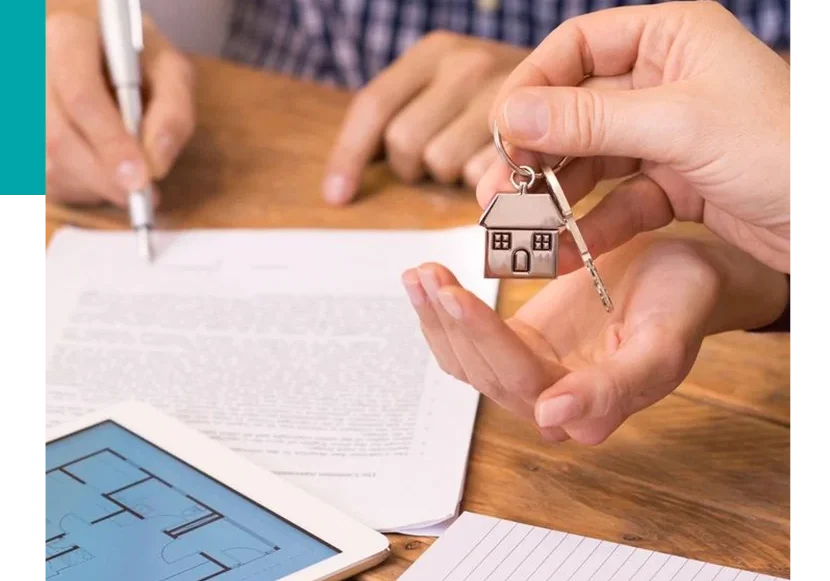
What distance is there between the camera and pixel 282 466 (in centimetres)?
70

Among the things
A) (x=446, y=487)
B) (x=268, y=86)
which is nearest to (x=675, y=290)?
(x=446, y=487)

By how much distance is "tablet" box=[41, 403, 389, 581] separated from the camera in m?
0.58

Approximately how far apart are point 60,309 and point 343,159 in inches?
14.5

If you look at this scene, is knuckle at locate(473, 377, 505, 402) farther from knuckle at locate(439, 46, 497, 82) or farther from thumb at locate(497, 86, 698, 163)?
knuckle at locate(439, 46, 497, 82)

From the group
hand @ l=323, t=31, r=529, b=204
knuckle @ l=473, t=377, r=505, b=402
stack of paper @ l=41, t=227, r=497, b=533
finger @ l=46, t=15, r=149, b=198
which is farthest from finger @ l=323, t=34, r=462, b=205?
knuckle @ l=473, t=377, r=505, b=402

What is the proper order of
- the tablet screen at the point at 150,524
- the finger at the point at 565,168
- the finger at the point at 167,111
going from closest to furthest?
the tablet screen at the point at 150,524 → the finger at the point at 565,168 → the finger at the point at 167,111

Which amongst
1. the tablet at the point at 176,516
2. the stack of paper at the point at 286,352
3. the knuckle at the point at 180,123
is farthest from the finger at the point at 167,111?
the tablet at the point at 176,516

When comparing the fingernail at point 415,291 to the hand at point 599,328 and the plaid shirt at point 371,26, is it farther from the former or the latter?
the plaid shirt at point 371,26

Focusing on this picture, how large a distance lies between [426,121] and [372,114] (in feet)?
0.21

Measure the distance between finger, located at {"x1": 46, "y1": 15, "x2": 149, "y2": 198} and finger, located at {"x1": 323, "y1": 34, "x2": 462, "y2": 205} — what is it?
207mm

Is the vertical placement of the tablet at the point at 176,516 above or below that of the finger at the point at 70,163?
below

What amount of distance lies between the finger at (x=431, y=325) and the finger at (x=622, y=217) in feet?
0.39

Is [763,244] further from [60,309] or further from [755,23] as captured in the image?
[755,23]
